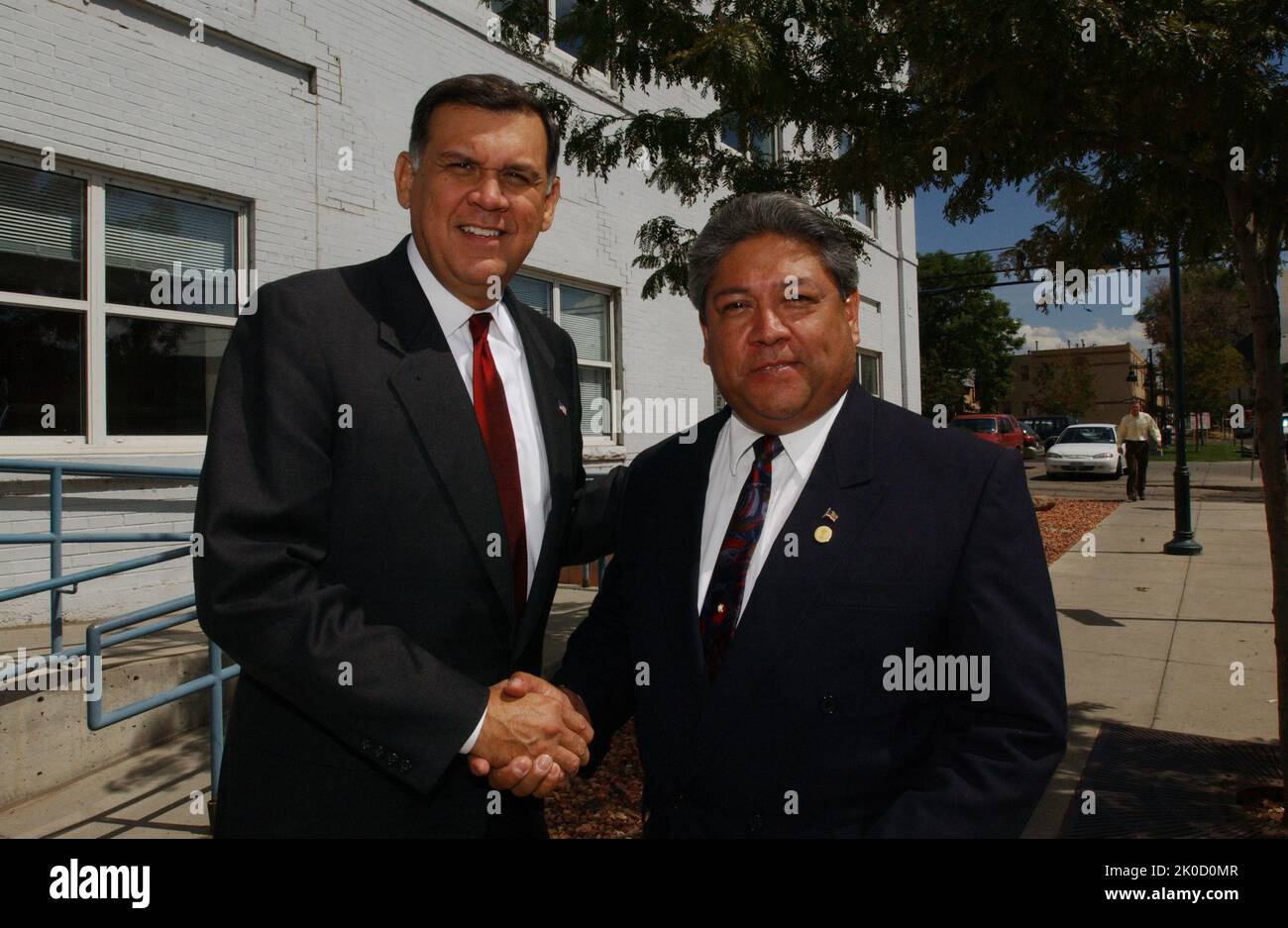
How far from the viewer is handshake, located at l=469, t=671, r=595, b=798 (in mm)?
1795

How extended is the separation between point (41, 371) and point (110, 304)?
0.66 m

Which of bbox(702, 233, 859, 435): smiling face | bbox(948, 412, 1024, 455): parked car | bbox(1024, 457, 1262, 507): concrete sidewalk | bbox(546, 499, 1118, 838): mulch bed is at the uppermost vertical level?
bbox(948, 412, 1024, 455): parked car

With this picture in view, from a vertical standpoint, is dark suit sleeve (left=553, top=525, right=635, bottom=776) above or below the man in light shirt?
below

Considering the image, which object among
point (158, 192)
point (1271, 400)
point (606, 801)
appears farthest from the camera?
point (158, 192)

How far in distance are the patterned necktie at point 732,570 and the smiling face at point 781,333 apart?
0.16 metres

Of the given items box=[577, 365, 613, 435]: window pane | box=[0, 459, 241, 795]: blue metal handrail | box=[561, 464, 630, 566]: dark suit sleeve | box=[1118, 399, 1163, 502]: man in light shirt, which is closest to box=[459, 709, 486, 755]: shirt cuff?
box=[561, 464, 630, 566]: dark suit sleeve

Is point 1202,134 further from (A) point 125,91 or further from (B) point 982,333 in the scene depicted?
(B) point 982,333

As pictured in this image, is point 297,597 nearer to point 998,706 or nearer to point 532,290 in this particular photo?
point 998,706

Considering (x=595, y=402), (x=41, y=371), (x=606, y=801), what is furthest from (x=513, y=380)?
(x=595, y=402)

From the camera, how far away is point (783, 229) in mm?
1960

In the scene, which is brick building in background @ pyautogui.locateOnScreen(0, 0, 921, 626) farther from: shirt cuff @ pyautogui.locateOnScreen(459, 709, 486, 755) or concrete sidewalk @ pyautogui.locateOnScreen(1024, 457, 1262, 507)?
concrete sidewalk @ pyautogui.locateOnScreen(1024, 457, 1262, 507)

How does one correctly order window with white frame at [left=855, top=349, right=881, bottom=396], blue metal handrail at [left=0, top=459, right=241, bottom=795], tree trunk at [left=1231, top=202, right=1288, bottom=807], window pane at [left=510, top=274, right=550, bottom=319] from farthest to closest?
window with white frame at [left=855, top=349, right=881, bottom=396] < window pane at [left=510, top=274, right=550, bottom=319] < tree trunk at [left=1231, top=202, right=1288, bottom=807] < blue metal handrail at [left=0, top=459, right=241, bottom=795]

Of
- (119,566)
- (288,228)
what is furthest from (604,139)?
(119,566)

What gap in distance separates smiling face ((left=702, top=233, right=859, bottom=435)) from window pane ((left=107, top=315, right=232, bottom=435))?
223 inches
